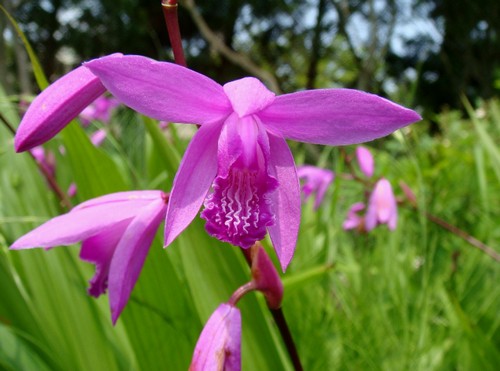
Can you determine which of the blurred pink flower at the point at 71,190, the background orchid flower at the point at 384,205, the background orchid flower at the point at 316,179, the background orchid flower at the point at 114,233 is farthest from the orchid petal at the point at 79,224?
the background orchid flower at the point at 316,179

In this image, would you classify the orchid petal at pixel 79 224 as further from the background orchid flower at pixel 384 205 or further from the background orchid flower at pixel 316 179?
the background orchid flower at pixel 316 179

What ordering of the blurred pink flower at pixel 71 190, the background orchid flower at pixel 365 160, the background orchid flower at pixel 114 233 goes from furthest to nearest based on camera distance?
the background orchid flower at pixel 365 160
the blurred pink flower at pixel 71 190
the background orchid flower at pixel 114 233

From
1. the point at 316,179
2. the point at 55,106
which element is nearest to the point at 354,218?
the point at 316,179

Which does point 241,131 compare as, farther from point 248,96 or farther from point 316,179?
point 316,179

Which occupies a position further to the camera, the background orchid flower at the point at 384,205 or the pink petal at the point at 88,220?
the background orchid flower at the point at 384,205

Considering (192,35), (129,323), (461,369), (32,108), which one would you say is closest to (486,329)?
(461,369)

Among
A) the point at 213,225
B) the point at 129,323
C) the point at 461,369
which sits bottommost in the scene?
the point at 461,369

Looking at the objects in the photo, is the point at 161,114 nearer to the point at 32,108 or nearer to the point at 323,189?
the point at 32,108
